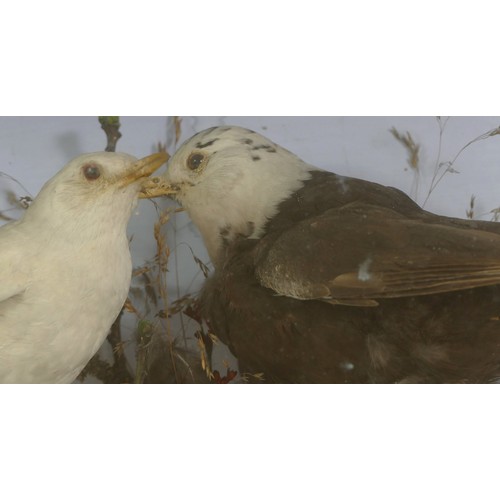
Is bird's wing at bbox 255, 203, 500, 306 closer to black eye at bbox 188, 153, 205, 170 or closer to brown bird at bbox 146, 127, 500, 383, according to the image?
brown bird at bbox 146, 127, 500, 383

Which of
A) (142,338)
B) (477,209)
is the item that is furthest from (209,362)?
(477,209)

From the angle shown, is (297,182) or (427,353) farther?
(297,182)

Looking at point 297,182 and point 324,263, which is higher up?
point 297,182

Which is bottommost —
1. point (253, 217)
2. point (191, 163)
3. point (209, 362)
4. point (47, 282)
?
point (209, 362)

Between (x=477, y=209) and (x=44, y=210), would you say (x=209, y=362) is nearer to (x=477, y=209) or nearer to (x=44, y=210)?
(x=44, y=210)

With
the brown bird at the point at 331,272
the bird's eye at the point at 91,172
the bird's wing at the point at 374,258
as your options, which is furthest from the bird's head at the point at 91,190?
the bird's wing at the point at 374,258

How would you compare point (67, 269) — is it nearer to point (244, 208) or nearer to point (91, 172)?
point (91, 172)

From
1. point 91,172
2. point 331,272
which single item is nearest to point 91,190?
point 91,172

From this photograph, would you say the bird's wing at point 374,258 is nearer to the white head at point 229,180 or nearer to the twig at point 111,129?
the white head at point 229,180
